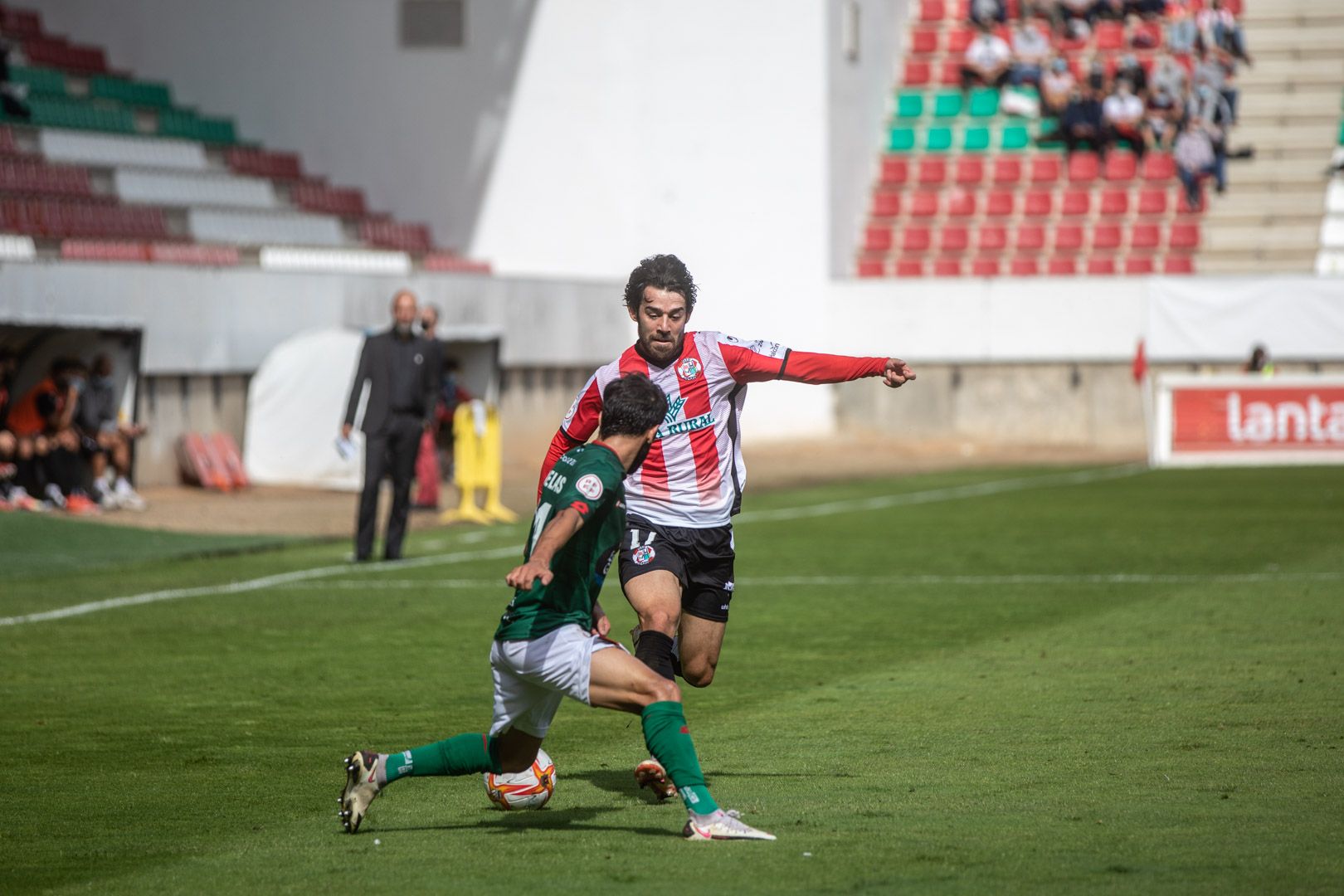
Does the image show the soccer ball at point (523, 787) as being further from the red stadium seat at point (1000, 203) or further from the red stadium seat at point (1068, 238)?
the red stadium seat at point (1000, 203)

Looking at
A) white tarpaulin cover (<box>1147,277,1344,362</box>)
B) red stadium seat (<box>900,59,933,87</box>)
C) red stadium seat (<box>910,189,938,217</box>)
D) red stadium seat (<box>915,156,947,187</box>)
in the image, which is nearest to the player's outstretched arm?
white tarpaulin cover (<box>1147,277,1344,362</box>)

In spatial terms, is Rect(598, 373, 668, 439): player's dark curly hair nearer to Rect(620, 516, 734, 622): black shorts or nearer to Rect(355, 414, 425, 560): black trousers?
Rect(620, 516, 734, 622): black shorts

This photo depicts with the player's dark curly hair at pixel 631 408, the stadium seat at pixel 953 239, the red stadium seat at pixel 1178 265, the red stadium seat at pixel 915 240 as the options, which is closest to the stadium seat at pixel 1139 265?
the red stadium seat at pixel 1178 265

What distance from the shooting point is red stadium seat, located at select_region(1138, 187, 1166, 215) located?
34.7m

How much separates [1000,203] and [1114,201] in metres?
2.13

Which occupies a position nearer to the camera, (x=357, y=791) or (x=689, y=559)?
(x=357, y=791)

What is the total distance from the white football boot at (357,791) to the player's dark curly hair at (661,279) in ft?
6.33

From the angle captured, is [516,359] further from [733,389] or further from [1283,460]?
[733,389]

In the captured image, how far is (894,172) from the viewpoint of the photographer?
36.4m

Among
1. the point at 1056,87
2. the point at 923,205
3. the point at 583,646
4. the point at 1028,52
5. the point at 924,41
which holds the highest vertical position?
the point at 924,41

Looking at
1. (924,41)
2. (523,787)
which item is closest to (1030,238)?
(924,41)

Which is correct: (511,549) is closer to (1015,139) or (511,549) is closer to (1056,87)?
(1015,139)

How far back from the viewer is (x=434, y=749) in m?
6.22

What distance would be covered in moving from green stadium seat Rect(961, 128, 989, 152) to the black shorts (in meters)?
30.5
